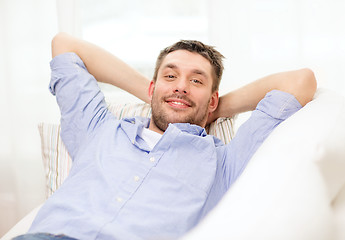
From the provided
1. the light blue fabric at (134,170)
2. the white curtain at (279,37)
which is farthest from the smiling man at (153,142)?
the white curtain at (279,37)

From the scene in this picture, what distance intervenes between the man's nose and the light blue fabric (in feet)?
0.38

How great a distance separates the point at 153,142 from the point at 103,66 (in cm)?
40

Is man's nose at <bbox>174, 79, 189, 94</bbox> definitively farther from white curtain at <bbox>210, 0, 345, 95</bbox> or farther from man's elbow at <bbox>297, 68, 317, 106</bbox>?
white curtain at <bbox>210, 0, 345, 95</bbox>

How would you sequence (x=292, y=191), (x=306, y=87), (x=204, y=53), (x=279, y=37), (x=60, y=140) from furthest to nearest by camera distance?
(x=279, y=37), (x=60, y=140), (x=204, y=53), (x=306, y=87), (x=292, y=191)

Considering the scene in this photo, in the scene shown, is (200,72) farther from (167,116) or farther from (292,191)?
(292,191)

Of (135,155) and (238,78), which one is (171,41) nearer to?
(238,78)

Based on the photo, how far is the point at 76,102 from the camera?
1.33 m

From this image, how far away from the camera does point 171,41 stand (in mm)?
1915

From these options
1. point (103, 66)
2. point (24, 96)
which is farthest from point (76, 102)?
point (24, 96)

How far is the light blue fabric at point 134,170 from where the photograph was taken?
984 millimetres

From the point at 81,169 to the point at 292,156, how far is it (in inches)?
25.1

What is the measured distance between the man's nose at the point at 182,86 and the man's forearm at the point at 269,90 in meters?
0.21

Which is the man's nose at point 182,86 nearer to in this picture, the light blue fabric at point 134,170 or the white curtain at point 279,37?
the light blue fabric at point 134,170

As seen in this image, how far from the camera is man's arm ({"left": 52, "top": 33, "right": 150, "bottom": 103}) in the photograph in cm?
147
